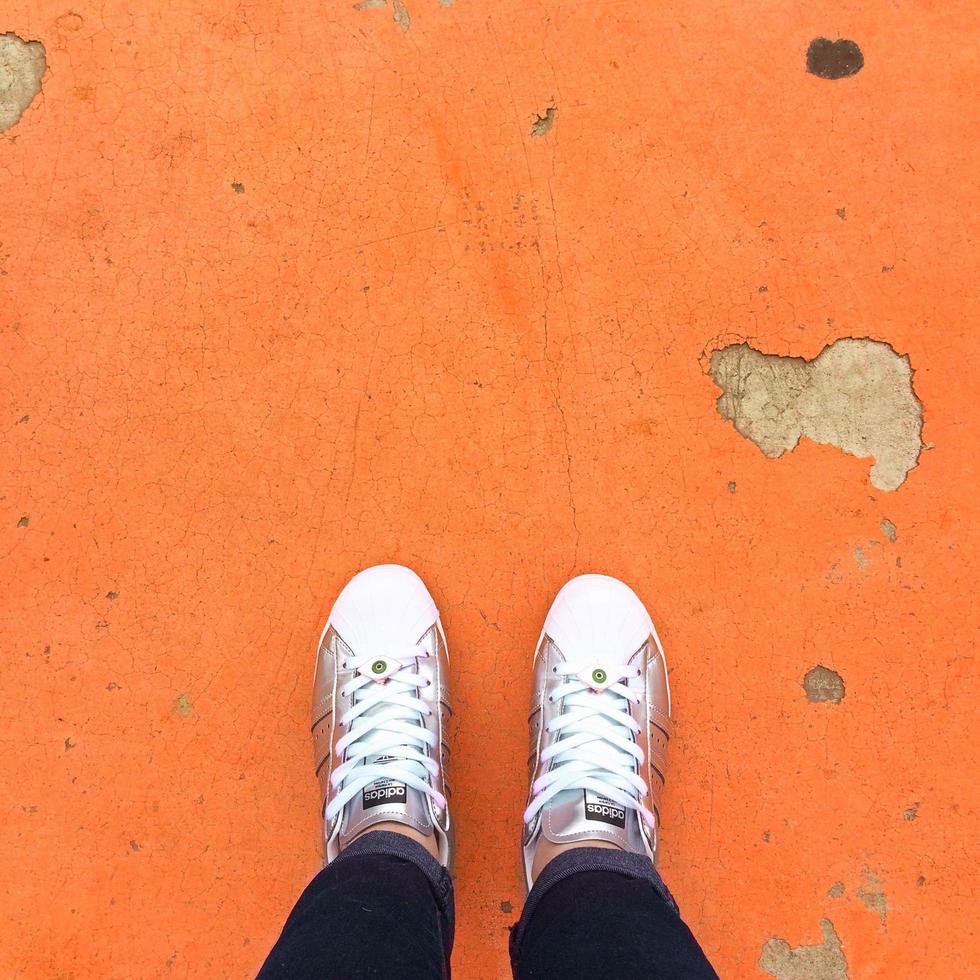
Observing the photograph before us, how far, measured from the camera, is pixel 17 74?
5.30 feet

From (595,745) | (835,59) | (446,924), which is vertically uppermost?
(835,59)

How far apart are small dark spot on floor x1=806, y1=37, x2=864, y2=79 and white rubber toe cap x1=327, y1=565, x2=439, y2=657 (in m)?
1.45

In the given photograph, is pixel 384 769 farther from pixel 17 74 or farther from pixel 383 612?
pixel 17 74

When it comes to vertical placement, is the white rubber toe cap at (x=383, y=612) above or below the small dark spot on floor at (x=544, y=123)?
below

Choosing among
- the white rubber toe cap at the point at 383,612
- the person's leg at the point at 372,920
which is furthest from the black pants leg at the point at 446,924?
the white rubber toe cap at the point at 383,612

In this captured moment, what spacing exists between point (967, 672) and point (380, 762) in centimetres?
124

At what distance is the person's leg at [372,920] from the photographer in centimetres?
101

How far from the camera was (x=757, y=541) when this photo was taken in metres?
1.51

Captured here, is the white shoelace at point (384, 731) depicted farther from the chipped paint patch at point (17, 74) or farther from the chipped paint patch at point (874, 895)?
the chipped paint patch at point (17, 74)

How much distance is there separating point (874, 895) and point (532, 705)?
80cm

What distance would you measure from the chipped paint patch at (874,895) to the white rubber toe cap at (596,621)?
664mm

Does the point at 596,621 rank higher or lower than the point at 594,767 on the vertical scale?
higher

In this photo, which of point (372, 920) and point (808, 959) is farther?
point (808, 959)

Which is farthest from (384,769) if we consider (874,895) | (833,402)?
(833,402)
